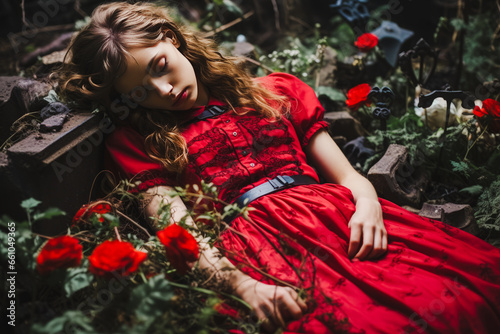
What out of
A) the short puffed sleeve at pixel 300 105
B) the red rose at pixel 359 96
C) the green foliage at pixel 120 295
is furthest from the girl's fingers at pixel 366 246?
the red rose at pixel 359 96

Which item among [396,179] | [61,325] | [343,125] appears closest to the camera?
[61,325]

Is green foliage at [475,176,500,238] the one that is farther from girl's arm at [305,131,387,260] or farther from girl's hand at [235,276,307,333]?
girl's hand at [235,276,307,333]

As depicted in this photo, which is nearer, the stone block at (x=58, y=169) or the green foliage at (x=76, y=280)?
the green foliage at (x=76, y=280)

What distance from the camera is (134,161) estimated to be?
192 cm

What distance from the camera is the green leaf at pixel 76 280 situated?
4.62 ft

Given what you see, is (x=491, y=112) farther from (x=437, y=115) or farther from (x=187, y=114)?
(x=187, y=114)

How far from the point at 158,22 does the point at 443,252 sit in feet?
5.45

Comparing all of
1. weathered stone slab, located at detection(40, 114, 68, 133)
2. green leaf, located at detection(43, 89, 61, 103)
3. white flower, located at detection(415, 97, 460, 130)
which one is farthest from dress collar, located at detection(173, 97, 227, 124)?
white flower, located at detection(415, 97, 460, 130)

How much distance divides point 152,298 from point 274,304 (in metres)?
0.44

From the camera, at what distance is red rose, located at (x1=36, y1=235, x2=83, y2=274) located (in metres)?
1.35

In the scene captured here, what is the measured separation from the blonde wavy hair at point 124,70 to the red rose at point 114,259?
59 centimetres

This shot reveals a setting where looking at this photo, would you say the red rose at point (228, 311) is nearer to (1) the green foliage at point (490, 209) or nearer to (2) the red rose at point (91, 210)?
(2) the red rose at point (91, 210)

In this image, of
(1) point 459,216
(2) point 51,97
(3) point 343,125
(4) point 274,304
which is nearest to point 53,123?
(2) point 51,97

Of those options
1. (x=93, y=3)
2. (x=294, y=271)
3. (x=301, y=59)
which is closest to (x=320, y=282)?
(x=294, y=271)
